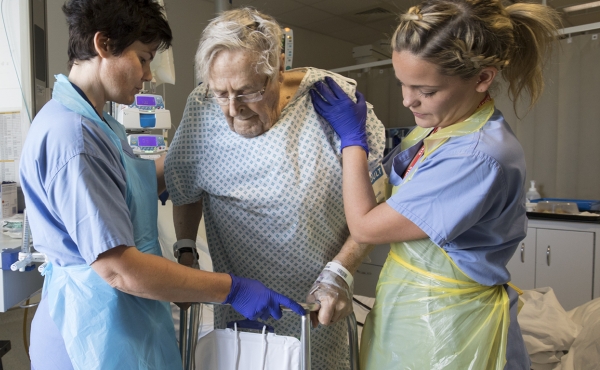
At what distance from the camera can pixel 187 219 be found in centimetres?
143

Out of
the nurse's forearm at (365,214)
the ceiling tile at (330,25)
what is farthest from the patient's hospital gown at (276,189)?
the ceiling tile at (330,25)

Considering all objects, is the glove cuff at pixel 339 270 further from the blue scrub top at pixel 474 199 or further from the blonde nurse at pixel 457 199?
the blue scrub top at pixel 474 199

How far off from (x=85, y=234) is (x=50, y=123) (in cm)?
23

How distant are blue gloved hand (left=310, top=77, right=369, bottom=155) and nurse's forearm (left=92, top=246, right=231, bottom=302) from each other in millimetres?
508

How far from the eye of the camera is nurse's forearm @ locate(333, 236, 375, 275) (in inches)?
48.8

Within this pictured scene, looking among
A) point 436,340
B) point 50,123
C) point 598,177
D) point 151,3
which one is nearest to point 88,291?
point 50,123

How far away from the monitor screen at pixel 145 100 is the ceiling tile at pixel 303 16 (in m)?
3.37

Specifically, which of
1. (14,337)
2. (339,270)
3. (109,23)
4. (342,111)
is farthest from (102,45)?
(14,337)

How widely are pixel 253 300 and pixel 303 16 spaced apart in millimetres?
5160

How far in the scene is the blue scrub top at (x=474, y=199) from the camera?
92 cm

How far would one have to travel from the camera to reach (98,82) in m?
1.03

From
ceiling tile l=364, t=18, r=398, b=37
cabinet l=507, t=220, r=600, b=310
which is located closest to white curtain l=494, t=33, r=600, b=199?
cabinet l=507, t=220, r=600, b=310

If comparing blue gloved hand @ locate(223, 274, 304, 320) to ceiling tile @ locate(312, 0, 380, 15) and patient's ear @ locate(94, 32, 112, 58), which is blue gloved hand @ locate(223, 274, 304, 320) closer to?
patient's ear @ locate(94, 32, 112, 58)

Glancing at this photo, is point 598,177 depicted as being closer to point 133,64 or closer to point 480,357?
point 480,357
